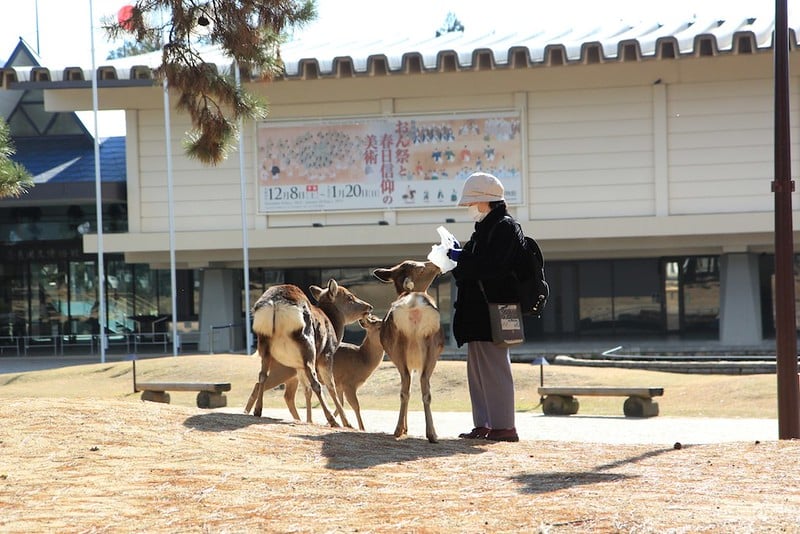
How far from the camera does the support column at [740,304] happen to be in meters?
36.8

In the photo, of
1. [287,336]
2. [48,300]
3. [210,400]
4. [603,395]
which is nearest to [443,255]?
[287,336]

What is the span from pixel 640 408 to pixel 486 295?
9.27 meters

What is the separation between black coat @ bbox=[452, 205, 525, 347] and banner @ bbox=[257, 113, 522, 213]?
28.3m

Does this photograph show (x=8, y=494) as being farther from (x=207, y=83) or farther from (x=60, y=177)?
(x=60, y=177)

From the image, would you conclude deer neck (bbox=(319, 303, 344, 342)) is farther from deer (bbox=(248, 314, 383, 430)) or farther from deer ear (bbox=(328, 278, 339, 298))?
deer (bbox=(248, 314, 383, 430))

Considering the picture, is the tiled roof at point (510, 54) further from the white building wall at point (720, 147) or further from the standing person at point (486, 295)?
the standing person at point (486, 295)

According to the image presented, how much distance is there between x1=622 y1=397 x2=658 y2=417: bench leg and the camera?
17.8 m

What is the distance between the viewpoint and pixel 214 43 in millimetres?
12695

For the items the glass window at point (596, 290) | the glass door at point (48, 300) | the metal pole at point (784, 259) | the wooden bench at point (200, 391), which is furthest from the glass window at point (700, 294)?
the metal pole at point (784, 259)

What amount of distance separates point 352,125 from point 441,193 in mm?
3744

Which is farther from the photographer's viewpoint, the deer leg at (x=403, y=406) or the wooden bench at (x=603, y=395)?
the wooden bench at (x=603, y=395)

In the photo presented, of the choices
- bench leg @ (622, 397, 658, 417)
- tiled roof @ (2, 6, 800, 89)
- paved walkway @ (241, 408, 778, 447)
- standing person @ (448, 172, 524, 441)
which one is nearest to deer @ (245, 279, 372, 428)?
standing person @ (448, 172, 524, 441)

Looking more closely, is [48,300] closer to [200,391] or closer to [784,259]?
[200,391]

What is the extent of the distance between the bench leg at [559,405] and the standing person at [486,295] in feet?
29.5
